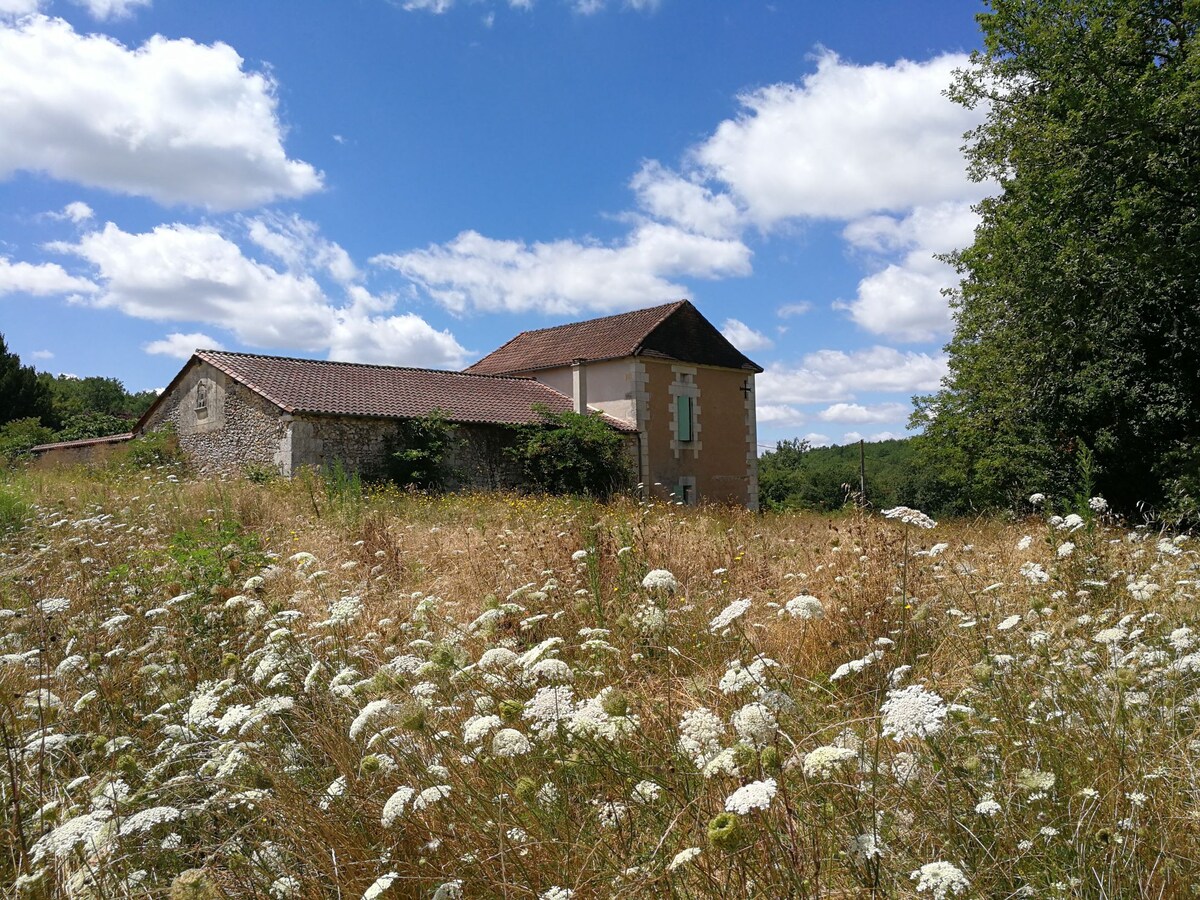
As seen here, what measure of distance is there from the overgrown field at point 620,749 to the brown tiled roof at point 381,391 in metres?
15.7

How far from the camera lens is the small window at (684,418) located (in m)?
26.6

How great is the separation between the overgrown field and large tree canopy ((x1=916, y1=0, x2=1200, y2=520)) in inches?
498

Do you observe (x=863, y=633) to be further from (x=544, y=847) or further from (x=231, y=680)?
(x=231, y=680)

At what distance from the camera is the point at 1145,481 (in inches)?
672

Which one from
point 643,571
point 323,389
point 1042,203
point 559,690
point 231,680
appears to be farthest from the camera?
point 323,389

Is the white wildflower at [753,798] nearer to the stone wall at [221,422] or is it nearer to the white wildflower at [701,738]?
the white wildflower at [701,738]

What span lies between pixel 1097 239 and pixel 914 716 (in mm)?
16596

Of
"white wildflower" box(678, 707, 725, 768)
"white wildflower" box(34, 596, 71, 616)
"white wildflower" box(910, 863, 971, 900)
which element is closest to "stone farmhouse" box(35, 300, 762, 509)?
"white wildflower" box(34, 596, 71, 616)

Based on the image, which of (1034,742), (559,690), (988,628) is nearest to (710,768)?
(559,690)

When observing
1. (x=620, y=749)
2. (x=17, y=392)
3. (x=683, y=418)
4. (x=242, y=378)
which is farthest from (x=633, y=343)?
(x=17, y=392)

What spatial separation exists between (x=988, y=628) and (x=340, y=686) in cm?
303

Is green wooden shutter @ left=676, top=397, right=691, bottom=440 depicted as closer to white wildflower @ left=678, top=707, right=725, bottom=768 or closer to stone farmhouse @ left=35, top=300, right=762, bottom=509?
stone farmhouse @ left=35, top=300, right=762, bottom=509

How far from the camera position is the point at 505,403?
24.5 metres

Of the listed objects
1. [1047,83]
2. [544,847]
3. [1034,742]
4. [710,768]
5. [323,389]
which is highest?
[1047,83]
